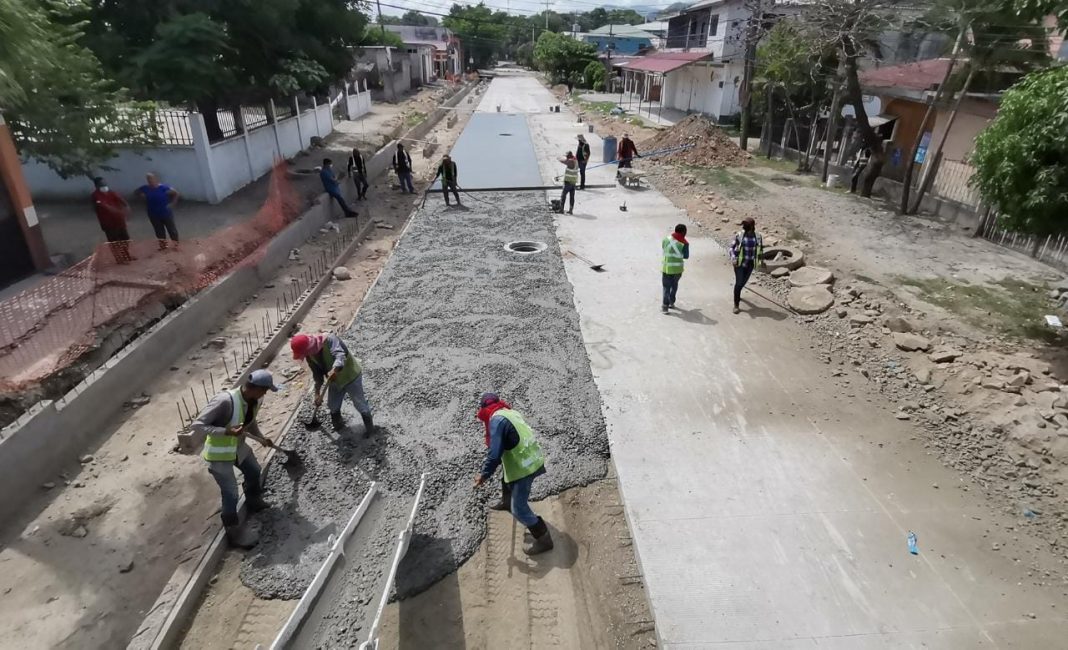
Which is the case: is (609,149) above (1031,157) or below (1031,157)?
below

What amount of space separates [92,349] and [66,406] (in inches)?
68.1

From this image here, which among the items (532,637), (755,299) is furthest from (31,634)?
(755,299)

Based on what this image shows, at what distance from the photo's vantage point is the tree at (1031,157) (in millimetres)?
→ 6883

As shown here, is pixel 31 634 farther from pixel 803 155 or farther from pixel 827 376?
pixel 803 155

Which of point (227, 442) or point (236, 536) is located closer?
point (227, 442)

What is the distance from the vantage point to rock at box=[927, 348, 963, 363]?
7.49 meters

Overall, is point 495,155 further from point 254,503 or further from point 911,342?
point 254,503

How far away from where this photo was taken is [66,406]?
239 inches

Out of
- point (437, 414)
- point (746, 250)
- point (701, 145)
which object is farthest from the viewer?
point (701, 145)

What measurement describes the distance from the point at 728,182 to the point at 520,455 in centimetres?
1569

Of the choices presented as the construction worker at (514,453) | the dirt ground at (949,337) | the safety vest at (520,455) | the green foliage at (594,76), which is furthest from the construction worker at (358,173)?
the green foliage at (594,76)

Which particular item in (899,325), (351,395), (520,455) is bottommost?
(899,325)

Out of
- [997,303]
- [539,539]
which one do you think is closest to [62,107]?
[539,539]

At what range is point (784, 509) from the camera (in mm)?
5387
